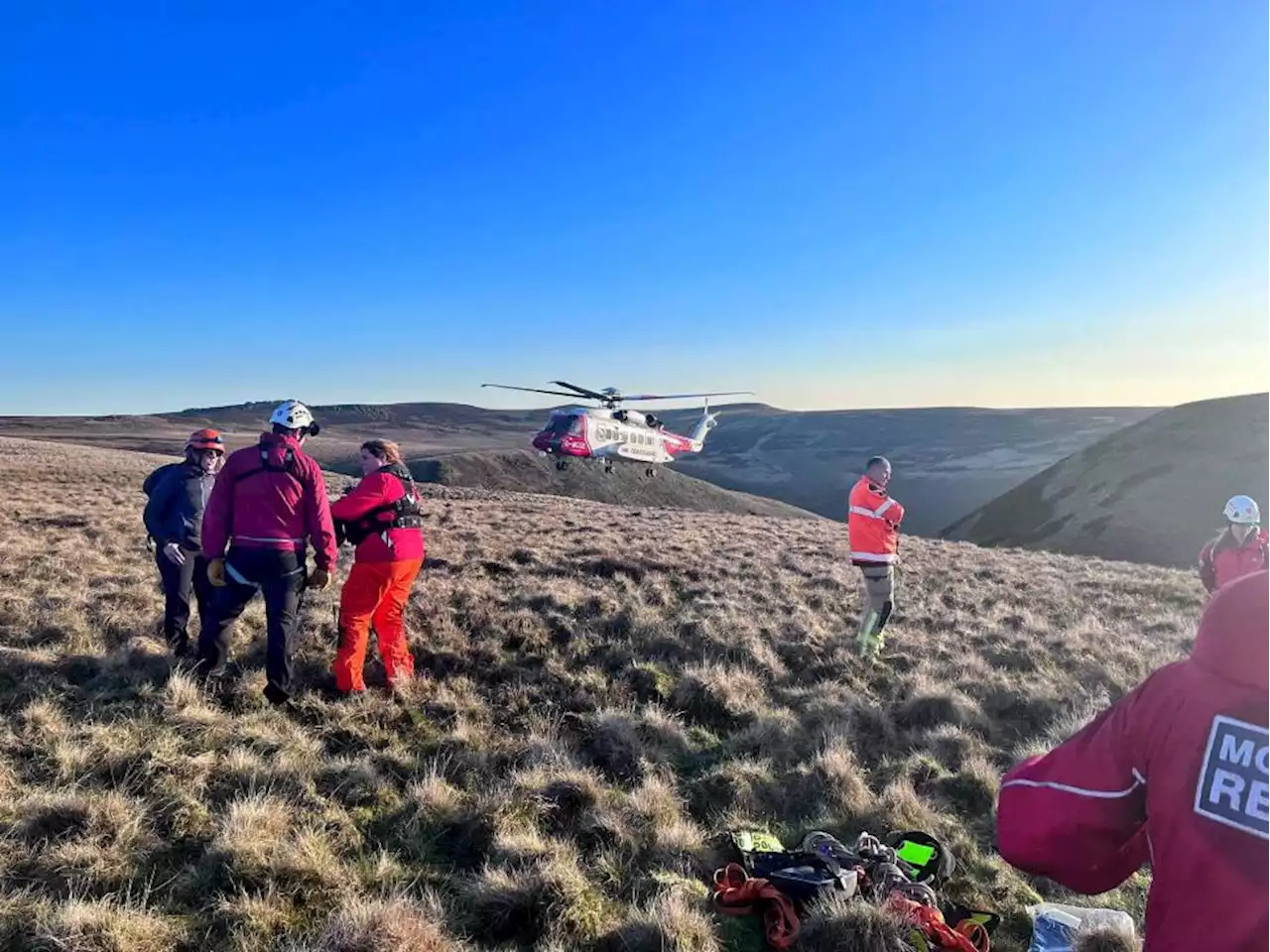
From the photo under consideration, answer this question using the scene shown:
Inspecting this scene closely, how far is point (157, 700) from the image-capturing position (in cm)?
610

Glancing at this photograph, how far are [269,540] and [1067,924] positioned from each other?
6.32 m

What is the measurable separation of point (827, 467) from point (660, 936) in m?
125

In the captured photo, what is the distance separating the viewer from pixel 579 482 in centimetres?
5859

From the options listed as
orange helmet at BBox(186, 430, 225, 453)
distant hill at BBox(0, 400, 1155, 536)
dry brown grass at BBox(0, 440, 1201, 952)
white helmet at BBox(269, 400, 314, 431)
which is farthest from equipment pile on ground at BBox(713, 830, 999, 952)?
distant hill at BBox(0, 400, 1155, 536)

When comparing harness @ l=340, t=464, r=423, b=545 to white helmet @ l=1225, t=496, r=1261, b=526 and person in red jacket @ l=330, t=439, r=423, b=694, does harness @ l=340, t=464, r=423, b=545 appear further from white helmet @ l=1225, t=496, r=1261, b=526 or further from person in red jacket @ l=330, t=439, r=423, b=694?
white helmet @ l=1225, t=496, r=1261, b=526

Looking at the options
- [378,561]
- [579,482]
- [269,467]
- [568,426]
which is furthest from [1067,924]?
[579,482]

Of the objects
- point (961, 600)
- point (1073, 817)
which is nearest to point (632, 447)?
point (961, 600)

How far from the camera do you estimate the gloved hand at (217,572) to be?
652 cm

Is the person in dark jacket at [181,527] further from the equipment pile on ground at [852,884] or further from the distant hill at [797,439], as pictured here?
the distant hill at [797,439]

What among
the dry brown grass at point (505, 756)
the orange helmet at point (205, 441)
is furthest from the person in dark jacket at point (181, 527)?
the dry brown grass at point (505, 756)

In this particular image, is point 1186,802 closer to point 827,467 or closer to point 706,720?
point 706,720

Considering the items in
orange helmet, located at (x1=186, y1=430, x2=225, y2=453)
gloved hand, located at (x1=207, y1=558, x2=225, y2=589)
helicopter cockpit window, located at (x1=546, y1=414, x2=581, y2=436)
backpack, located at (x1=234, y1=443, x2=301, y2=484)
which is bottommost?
gloved hand, located at (x1=207, y1=558, x2=225, y2=589)

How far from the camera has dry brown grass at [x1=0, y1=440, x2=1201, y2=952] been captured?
3.82m

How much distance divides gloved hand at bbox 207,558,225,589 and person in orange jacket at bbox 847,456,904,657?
6.86 m
